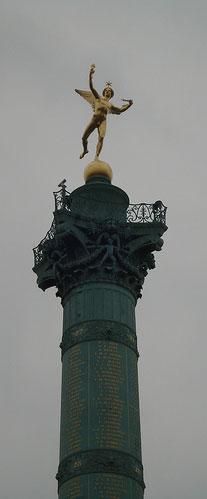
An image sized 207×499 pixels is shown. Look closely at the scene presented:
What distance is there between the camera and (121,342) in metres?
41.1

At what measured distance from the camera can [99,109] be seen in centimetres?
4812

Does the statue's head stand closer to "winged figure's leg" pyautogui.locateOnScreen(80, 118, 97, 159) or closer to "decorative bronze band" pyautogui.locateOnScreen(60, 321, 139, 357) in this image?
"winged figure's leg" pyautogui.locateOnScreen(80, 118, 97, 159)

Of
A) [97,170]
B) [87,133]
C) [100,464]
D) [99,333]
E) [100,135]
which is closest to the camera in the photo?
[100,464]

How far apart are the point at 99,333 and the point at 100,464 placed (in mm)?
5978

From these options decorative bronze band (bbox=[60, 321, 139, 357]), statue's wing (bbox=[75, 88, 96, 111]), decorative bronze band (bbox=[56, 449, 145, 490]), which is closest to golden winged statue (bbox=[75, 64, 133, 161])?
statue's wing (bbox=[75, 88, 96, 111])

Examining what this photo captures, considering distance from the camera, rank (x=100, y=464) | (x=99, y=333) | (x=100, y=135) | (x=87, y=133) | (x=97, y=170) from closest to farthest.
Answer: (x=100, y=464) → (x=99, y=333) → (x=97, y=170) → (x=100, y=135) → (x=87, y=133)

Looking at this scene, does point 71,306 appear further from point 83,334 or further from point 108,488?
point 108,488

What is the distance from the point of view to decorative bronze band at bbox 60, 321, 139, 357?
40969 millimetres

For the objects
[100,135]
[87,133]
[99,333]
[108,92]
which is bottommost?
[99,333]

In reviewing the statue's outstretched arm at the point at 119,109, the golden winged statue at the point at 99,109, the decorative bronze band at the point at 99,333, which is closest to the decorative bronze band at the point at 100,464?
the decorative bronze band at the point at 99,333

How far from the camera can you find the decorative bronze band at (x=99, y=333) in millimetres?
40969

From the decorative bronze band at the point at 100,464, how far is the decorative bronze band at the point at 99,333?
17.0 feet

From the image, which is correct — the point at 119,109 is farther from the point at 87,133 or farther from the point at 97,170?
the point at 97,170

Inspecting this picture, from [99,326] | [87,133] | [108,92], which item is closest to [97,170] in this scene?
[87,133]
